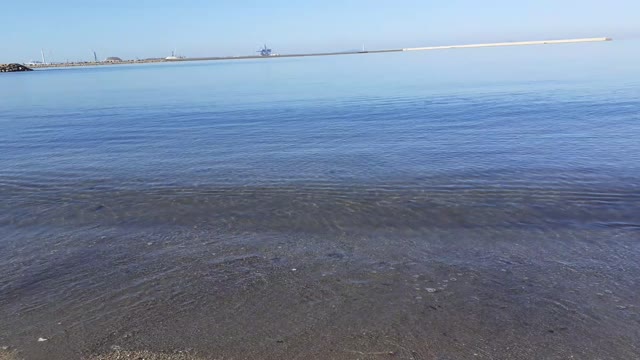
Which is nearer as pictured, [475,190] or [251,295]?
[251,295]

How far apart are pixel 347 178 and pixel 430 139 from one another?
587 cm

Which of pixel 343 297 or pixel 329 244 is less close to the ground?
pixel 343 297

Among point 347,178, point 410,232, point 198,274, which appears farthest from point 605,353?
point 347,178

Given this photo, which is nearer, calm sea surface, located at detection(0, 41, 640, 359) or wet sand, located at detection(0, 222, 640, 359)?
wet sand, located at detection(0, 222, 640, 359)

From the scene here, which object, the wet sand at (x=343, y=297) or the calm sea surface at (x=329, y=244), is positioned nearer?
the wet sand at (x=343, y=297)

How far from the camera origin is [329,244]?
28.1ft

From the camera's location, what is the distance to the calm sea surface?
19.1 feet

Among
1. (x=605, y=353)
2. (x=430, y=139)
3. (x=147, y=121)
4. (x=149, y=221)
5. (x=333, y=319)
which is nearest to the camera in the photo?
(x=605, y=353)

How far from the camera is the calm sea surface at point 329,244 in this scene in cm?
583

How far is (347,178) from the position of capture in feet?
41.2

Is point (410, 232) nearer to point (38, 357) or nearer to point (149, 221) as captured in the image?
point (149, 221)

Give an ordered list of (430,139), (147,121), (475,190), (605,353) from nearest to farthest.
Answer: (605,353), (475,190), (430,139), (147,121)

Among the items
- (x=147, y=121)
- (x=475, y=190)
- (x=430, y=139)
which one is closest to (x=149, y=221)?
(x=475, y=190)

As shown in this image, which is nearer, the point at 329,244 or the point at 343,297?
the point at 343,297
